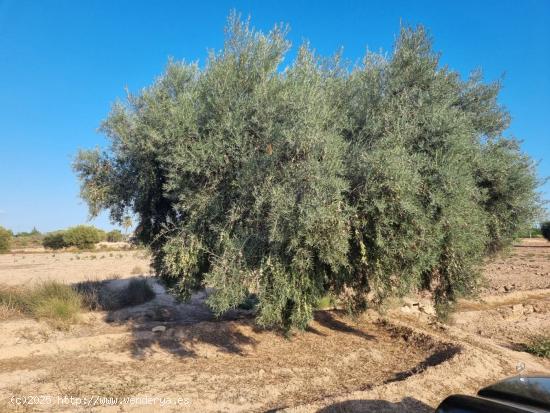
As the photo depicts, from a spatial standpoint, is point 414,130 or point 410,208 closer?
point 410,208

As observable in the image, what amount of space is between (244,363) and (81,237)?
58117 millimetres

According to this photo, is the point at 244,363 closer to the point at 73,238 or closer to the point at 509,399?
the point at 509,399

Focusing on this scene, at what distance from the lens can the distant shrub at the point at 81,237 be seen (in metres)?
59.9

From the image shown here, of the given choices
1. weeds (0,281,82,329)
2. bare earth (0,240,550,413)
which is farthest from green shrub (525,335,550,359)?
weeds (0,281,82,329)

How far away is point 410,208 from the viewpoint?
6.62 metres

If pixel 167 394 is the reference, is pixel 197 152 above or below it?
above

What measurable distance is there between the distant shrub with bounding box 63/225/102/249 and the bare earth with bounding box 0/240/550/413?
51536 millimetres

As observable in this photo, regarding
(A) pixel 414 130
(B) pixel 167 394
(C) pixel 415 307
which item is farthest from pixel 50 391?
(C) pixel 415 307

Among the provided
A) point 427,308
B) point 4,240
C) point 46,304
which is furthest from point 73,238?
point 427,308

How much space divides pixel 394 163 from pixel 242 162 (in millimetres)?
2594

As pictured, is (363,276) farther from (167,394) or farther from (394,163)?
(167,394)

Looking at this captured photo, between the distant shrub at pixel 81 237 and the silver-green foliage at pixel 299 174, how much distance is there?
56092mm

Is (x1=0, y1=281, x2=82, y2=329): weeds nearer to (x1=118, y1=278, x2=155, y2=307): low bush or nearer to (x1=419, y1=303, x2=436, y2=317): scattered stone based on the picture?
(x1=118, y1=278, x2=155, y2=307): low bush

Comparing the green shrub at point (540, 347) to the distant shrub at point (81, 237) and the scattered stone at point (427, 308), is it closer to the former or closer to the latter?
the scattered stone at point (427, 308)
